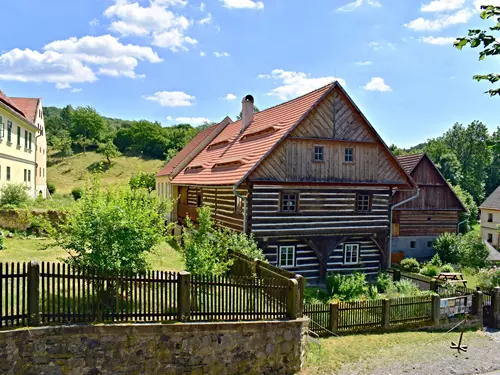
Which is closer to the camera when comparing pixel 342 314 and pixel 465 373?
pixel 465 373

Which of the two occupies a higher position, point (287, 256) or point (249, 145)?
point (249, 145)

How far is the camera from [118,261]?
32.4 ft


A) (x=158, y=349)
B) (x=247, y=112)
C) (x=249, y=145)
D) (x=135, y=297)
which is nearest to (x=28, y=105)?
(x=247, y=112)

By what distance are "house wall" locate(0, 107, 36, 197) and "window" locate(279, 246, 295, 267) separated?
62.0 ft

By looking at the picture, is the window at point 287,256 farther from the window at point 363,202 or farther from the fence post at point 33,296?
the fence post at point 33,296

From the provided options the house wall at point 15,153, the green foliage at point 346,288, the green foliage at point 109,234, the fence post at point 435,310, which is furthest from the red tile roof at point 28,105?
the fence post at point 435,310

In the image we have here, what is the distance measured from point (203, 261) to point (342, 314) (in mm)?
5341

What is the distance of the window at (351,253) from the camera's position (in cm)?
2109

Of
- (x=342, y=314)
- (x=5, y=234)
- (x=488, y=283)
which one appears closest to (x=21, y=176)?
(x=5, y=234)

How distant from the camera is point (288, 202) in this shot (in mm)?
19188

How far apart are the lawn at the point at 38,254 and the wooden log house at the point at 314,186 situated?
3377 mm

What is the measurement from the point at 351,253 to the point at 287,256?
391cm

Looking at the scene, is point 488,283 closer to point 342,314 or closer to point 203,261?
point 342,314

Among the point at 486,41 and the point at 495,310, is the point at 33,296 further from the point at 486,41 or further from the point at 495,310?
the point at 495,310
